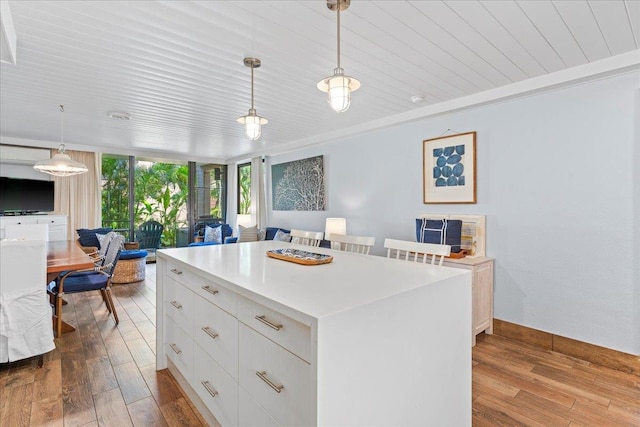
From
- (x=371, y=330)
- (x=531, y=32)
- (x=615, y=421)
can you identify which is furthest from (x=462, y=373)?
(x=531, y=32)

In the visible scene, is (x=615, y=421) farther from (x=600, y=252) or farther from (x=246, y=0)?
(x=246, y=0)

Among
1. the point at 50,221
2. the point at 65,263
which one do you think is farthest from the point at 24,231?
the point at 50,221

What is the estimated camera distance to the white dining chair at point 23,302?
2178mm

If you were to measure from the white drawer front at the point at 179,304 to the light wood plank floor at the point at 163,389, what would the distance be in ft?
1.56

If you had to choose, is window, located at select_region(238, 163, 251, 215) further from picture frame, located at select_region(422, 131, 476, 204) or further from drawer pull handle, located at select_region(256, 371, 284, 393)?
drawer pull handle, located at select_region(256, 371, 284, 393)

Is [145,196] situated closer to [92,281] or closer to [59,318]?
[92,281]

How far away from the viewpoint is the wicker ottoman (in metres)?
4.80

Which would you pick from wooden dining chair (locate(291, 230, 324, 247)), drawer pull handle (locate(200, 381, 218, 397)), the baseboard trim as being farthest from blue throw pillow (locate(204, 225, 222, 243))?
the baseboard trim

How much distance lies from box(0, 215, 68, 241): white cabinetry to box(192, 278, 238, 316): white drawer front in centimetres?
470

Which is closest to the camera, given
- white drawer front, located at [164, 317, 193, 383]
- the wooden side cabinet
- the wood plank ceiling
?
the wood plank ceiling

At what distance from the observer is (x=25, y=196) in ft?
16.2

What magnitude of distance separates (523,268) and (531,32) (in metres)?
1.89

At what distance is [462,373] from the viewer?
150cm

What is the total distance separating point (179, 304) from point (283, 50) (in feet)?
5.99
